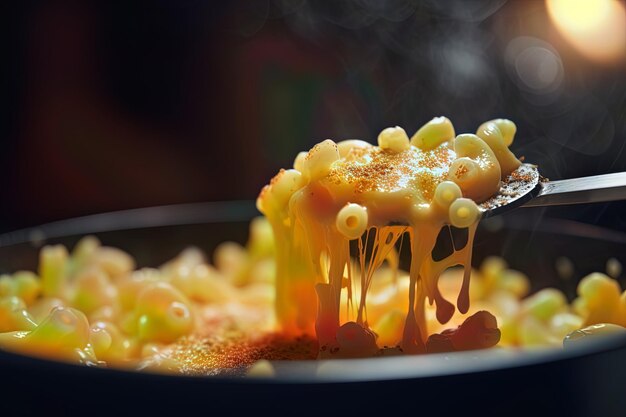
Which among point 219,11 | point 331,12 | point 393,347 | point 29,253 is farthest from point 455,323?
point 219,11

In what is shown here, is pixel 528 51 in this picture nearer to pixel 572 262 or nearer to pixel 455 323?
pixel 572 262

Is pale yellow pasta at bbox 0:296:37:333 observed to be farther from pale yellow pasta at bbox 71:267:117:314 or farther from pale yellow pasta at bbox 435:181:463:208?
pale yellow pasta at bbox 435:181:463:208

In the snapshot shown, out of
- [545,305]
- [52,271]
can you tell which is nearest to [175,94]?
[52,271]

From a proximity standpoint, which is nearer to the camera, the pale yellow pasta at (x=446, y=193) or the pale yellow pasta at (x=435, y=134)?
the pale yellow pasta at (x=446, y=193)

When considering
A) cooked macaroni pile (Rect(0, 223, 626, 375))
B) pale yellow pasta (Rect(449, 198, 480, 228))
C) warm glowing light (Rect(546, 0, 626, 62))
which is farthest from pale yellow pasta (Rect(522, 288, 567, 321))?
warm glowing light (Rect(546, 0, 626, 62))

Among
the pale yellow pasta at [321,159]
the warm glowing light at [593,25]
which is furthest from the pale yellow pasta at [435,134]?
the warm glowing light at [593,25]

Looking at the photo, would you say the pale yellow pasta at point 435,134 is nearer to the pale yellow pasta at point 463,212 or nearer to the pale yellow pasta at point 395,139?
the pale yellow pasta at point 395,139
